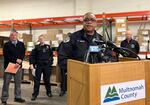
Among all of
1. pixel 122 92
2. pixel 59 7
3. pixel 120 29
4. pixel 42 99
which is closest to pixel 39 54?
pixel 42 99

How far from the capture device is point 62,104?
5160 mm

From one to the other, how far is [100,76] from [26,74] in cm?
684

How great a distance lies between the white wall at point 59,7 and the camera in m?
7.42

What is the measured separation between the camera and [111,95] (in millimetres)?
1642

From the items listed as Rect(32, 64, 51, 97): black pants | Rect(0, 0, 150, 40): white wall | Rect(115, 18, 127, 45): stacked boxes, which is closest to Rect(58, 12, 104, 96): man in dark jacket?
Rect(32, 64, 51, 97): black pants

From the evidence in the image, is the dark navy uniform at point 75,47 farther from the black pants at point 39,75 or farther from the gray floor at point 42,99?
the black pants at point 39,75

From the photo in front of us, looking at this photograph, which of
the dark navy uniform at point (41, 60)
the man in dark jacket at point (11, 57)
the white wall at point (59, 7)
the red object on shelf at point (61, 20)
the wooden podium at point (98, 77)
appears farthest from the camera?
the white wall at point (59, 7)

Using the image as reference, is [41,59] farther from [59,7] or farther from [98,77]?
[98,77]

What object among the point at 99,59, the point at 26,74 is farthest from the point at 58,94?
the point at 99,59

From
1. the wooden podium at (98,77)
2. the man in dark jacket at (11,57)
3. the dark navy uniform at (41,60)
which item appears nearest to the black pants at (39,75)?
the dark navy uniform at (41,60)

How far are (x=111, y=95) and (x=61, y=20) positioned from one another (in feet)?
22.0

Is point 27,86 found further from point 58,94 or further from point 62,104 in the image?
point 62,104

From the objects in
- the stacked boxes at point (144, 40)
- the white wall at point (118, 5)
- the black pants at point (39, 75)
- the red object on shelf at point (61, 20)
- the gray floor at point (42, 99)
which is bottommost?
the gray floor at point (42, 99)

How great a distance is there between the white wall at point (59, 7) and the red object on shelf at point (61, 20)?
0.23m
